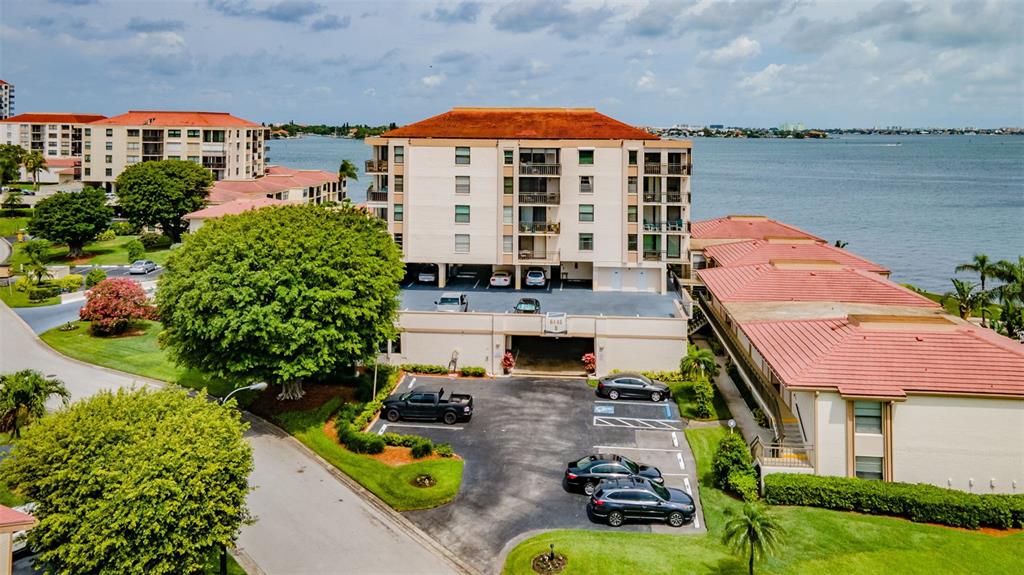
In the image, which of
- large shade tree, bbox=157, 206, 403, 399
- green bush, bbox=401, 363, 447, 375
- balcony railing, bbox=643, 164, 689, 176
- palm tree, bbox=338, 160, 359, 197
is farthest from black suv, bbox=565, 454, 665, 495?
palm tree, bbox=338, 160, 359, 197

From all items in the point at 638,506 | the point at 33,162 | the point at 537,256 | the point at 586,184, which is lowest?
the point at 638,506

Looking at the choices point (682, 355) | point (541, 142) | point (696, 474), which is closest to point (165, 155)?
point (541, 142)

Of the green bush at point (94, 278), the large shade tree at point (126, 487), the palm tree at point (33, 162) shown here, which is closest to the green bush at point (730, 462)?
the large shade tree at point (126, 487)

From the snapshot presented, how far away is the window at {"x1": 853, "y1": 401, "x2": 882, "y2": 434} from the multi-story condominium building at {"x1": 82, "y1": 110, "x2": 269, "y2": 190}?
107876 mm

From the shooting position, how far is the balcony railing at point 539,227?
184 ft

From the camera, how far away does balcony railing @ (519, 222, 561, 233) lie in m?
56.2

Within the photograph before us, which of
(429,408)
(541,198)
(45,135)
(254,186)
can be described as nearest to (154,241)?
(254,186)

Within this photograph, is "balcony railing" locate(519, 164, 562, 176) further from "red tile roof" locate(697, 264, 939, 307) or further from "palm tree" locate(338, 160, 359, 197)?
"palm tree" locate(338, 160, 359, 197)

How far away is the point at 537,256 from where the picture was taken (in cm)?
5697

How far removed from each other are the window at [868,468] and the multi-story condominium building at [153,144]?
108 m

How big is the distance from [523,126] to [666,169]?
1279 cm

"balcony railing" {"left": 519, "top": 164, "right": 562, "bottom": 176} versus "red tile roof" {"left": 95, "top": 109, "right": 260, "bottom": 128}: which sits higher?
"red tile roof" {"left": 95, "top": 109, "right": 260, "bottom": 128}

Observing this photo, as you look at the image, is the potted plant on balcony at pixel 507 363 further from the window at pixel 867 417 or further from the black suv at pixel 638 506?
the window at pixel 867 417

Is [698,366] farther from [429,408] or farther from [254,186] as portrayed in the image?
[254,186]
